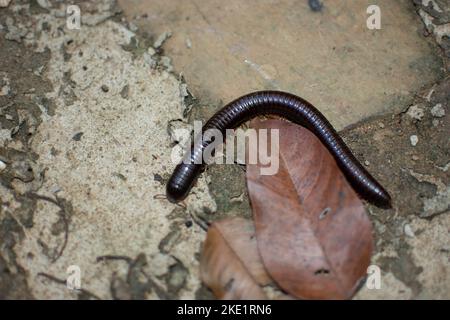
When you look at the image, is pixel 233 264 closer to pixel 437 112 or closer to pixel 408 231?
pixel 408 231

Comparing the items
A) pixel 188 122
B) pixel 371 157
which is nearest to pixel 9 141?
pixel 188 122

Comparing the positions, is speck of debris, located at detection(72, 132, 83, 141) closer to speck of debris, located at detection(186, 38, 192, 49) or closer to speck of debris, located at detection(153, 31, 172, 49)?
speck of debris, located at detection(153, 31, 172, 49)

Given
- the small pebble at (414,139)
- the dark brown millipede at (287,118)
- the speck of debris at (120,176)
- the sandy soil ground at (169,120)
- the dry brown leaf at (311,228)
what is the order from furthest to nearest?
the small pebble at (414,139) → the speck of debris at (120,176) → the dark brown millipede at (287,118) → the sandy soil ground at (169,120) → the dry brown leaf at (311,228)

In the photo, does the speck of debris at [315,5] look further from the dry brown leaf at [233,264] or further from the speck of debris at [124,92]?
the dry brown leaf at [233,264]

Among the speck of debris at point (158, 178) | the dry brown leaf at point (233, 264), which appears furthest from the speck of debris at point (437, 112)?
the speck of debris at point (158, 178)

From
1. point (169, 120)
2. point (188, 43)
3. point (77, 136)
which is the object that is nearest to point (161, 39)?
point (188, 43)

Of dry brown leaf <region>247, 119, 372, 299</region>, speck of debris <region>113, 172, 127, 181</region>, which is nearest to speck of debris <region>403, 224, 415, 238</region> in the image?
dry brown leaf <region>247, 119, 372, 299</region>
